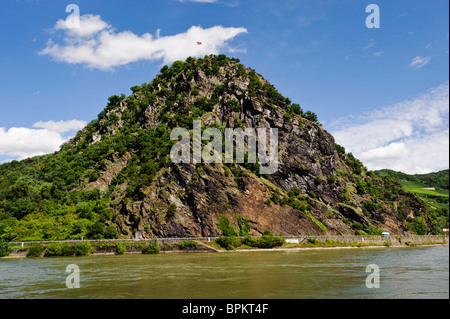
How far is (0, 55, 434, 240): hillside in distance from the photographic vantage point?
258ft

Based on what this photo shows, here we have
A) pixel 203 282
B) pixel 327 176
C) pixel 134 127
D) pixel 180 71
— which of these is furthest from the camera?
pixel 180 71

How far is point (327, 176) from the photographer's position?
10794 cm

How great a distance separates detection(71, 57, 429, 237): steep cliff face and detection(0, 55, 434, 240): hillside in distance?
35cm

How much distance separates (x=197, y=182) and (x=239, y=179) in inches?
509

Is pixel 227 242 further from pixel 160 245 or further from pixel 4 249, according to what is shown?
pixel 4 249

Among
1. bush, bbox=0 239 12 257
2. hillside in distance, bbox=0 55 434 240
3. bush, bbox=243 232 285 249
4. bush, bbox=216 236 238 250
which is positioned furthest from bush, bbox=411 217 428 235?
bush, bbox=0 239 12 257

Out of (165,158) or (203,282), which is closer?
(203,282)

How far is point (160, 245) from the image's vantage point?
69.7m

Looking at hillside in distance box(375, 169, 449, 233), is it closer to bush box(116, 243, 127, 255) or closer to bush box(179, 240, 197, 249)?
bush box(179, 240, 197, 249)

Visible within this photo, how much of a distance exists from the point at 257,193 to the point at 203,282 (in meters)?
58.7

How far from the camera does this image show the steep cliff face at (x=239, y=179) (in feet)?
262
